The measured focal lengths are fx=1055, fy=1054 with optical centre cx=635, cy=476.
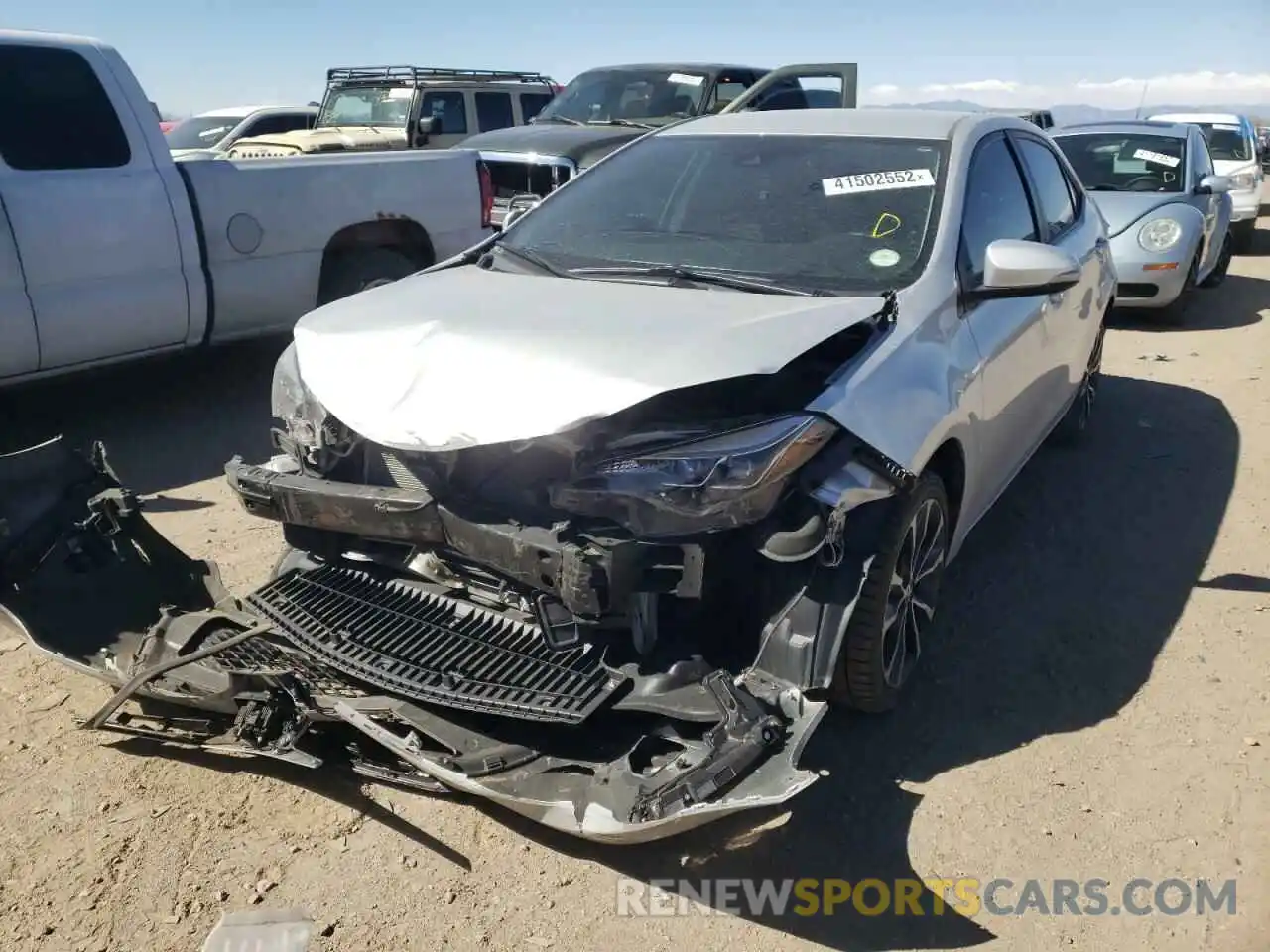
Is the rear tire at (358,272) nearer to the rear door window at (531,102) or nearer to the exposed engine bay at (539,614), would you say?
the exposed engine bay at (539,614)

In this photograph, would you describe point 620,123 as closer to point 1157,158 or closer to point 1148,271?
point 1157,158

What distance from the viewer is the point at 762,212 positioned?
3803mm

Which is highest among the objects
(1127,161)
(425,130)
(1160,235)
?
(425,130)

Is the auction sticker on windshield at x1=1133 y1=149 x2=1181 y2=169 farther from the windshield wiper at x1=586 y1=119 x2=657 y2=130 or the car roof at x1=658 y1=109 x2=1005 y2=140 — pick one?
the car roof at x1=658 y1=109 x2=1005 y2=140

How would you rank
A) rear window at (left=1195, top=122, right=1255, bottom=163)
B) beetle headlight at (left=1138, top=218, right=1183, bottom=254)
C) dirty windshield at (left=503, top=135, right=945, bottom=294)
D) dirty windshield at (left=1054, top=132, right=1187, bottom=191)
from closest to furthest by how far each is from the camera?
dirty windshield at (left=503, top=135, right=945, bottom=294) < beetle headlight at (left=1138, top=218, right=1183, bottom=254) < dirty windshield at (left=1054, top=132, right=1187, bottom=191) < rear window at (left=1195, top=122, right=1255, bottom=163)

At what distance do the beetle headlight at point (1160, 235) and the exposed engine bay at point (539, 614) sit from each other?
6.99 meters

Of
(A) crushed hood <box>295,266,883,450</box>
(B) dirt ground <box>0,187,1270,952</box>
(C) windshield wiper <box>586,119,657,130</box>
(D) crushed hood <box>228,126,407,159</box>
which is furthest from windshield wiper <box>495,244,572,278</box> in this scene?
(C) windshield wiper <box>586,119,657,130</box>

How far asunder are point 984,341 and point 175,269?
428 centimetres

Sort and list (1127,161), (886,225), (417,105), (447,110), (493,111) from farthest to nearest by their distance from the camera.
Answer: (493,111)
(447,110)
(417,105)
(1127,161)
(886,225)

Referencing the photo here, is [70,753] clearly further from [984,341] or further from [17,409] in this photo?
[17,409]

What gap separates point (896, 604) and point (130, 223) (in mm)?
4420

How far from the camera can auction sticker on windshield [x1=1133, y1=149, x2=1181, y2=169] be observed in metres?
9.52

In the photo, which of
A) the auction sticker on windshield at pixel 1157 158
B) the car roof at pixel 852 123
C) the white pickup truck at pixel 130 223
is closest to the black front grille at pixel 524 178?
the white pickup truck at pixel 130 223

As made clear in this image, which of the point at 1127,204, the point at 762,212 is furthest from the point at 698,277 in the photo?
the point at 1127,204
